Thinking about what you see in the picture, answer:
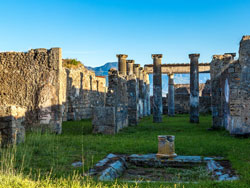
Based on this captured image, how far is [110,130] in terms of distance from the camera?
12148 millimetres

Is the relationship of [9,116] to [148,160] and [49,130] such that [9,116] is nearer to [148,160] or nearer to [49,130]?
[49,130]

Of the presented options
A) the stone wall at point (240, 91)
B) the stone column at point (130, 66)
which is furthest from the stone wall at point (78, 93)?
the stone wall at point (240, 91)

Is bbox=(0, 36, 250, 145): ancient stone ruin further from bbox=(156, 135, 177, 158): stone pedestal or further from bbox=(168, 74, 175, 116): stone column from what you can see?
bbox=(168, 74, 175, 116): stone column

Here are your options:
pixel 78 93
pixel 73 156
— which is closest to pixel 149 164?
pixel 73 156

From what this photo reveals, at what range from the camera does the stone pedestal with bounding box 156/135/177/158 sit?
7.46 meters

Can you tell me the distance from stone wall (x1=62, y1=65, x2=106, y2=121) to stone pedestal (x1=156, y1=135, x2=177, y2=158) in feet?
34.5

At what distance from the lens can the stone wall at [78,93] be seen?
60.6 ft

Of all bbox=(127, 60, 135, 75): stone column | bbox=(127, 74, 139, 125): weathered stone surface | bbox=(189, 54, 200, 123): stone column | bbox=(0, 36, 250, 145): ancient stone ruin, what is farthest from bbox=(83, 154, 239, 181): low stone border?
bbox=(127, 60, 135, 75): stone column

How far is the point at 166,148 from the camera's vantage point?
7570 millimetres

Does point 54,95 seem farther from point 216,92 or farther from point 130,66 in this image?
point 130,66

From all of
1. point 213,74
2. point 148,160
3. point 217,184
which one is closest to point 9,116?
point 148,160

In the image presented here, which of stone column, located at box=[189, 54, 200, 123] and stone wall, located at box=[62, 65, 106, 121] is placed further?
stone column, located at box=[189, 54, 200, 123]

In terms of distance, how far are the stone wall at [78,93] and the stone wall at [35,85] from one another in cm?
480

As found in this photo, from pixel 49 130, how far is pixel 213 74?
8948 mm
